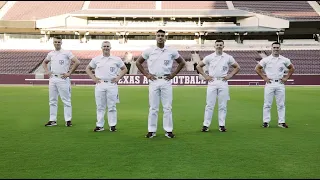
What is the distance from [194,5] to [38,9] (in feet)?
82.3

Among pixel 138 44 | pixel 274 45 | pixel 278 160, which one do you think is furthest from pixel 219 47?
pixel 138 44

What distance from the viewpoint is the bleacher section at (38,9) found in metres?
63.3

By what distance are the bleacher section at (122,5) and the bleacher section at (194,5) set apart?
8.11 feet

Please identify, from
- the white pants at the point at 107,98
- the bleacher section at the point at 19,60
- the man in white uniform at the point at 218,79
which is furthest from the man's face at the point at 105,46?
the bleacher section at the point at 19,60

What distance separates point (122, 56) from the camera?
178 feet

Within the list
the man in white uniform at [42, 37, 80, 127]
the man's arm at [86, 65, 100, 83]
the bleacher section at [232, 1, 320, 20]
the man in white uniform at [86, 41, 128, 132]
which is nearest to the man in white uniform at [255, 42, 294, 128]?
the man in white uniform at [86, 41, 128, 132]

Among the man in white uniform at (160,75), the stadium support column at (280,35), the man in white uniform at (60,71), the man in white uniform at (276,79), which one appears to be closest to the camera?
the man in white uniform at (160,75)

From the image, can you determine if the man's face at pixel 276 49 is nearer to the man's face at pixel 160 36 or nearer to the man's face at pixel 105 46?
the man's face at pixel 160 36

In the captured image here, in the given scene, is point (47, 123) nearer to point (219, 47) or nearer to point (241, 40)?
point (219, 47)

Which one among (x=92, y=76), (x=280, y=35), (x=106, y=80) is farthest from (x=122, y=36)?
(x=106, y=80)

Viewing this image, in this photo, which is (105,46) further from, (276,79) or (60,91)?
(276,79)

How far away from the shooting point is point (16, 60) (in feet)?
174

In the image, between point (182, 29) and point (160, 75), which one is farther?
point (182, 29)

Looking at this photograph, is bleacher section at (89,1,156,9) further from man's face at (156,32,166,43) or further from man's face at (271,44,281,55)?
man's face at (156,32,166,43)
